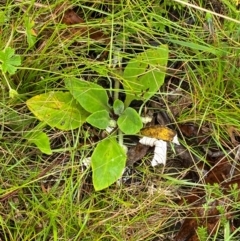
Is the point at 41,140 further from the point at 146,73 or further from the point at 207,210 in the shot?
the point at 207,210

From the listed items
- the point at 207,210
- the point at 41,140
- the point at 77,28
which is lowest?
the point at 207,210

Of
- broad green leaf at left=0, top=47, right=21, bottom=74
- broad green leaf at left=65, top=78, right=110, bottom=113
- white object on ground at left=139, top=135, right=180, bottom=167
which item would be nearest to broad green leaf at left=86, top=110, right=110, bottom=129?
broad green leaf at left=65, top=78, right=110, bottom=113

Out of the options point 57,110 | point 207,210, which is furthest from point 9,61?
point 207,210

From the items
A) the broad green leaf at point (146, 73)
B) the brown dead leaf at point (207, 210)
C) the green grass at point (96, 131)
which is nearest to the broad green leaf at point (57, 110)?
the green grass at point (96, 131)

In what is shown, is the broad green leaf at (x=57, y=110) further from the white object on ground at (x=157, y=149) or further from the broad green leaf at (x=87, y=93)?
the white object on ground at (x=157, y=149)

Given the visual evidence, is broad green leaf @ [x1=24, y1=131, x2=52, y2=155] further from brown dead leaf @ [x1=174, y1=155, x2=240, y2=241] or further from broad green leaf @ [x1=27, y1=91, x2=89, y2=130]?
brown dead leaf @ [x1=174, y1=155, x2=240, y2=241]

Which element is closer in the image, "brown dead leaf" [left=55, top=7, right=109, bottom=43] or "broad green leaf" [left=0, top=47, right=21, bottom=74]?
"broad green leaf" [left=0, top=47, right=21, bottom=74]
